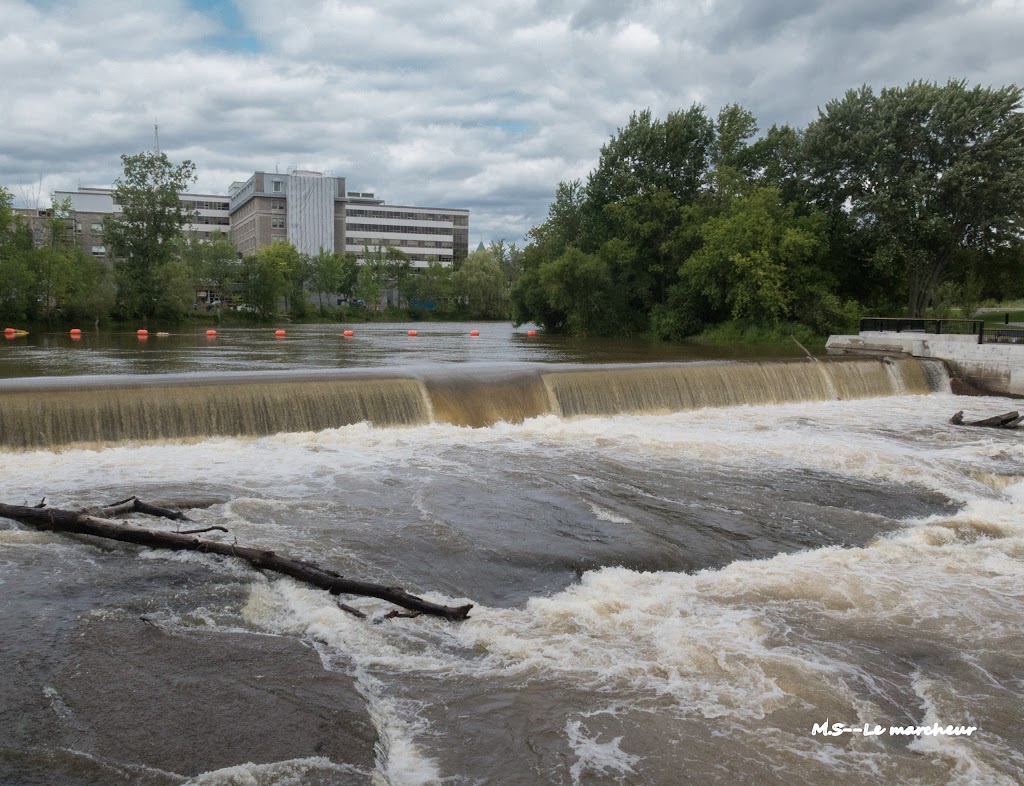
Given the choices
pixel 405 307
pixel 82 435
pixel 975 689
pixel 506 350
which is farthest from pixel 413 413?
pixel 405 307

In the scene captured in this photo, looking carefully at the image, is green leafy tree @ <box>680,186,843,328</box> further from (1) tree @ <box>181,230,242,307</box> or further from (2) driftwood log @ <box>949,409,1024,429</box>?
(1) tree @ <box>181,230,242,307</box>

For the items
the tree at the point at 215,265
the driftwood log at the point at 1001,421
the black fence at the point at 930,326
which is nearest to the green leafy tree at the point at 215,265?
the tree at the point at 215,265

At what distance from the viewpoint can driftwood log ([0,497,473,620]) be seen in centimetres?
631

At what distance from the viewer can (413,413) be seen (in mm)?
15414

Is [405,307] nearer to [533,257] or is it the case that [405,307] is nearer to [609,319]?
[533,257]

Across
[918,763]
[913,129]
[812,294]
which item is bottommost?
[918,763]

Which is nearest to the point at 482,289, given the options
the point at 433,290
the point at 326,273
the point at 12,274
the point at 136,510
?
the point at 433,290

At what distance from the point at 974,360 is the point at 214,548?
22851mm

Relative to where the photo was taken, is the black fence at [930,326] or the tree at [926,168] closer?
the black fence at [930,326]

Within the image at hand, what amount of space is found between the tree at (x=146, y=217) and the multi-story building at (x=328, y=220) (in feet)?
134

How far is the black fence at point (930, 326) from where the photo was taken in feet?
79.0

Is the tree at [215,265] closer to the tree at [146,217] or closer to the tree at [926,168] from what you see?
the tree at [146,217]

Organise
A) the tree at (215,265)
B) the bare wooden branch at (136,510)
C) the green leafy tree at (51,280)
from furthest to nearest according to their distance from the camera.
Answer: the tree at (215,265), the green leafy tree at (51,280), the bare wooden branch at (136,510)

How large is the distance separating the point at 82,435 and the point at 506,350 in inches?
860
